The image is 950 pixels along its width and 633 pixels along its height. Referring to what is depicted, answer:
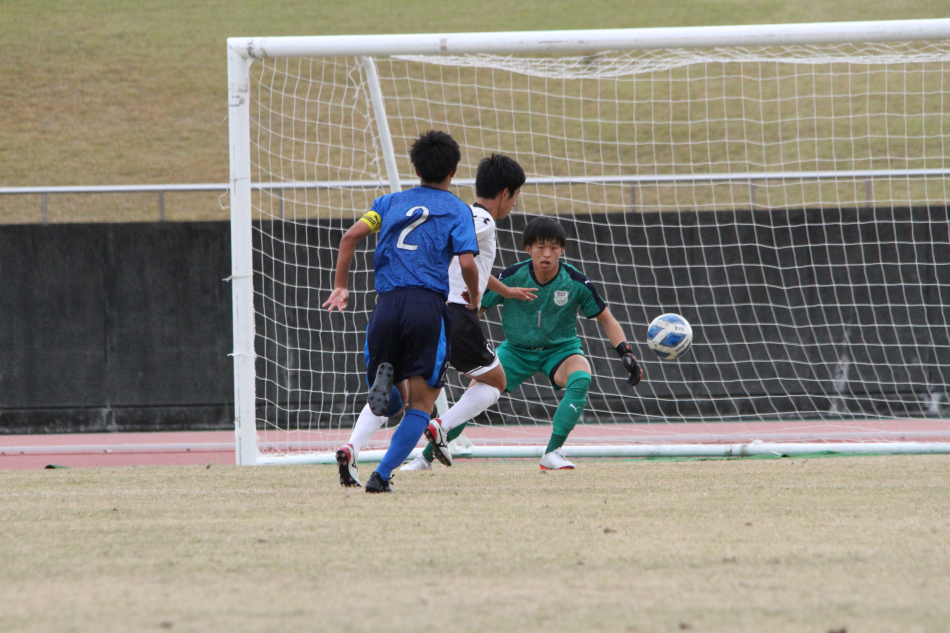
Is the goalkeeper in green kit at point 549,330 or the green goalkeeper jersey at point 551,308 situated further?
the green goalkeeper jersey at point 551,308

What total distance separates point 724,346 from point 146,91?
12.5 metres

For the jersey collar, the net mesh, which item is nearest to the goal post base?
the jersey collar

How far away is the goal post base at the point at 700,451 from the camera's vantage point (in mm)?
5906

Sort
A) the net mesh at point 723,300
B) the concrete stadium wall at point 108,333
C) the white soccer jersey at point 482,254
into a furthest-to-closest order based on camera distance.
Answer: the concrete stadium wall at point 108,333
the net mesh at point 723,300
the white soccer jersey at point 482,254

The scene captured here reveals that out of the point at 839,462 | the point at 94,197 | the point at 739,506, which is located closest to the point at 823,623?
the point at 739,506

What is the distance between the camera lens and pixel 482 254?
16.0 feet

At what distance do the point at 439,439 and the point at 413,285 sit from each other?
1299 millimetres

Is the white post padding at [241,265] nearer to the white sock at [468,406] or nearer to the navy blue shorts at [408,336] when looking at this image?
the white sock at [468,406]

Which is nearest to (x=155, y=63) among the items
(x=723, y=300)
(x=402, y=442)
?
(x=723, y=300)

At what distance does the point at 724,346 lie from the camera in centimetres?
901

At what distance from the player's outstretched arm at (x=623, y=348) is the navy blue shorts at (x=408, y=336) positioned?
4.22 feet

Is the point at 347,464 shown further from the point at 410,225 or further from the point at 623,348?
the point at 623,348

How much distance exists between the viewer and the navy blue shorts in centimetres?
393

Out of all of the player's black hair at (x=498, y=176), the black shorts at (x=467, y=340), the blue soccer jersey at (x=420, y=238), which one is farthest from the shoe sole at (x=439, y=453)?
the player's black hair at (x=498, y=176)
